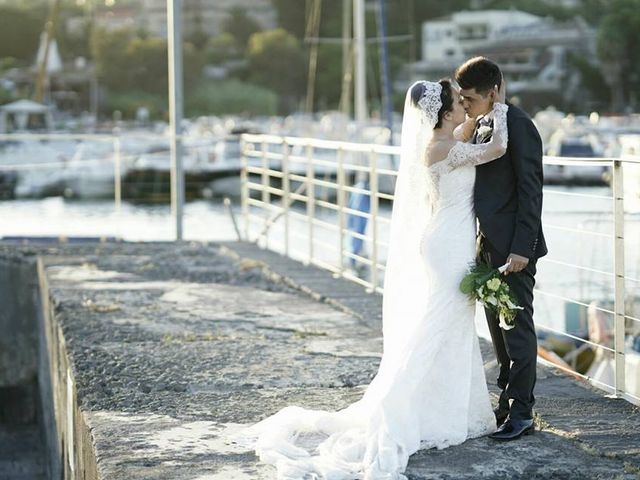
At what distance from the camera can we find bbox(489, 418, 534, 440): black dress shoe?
5027 mm

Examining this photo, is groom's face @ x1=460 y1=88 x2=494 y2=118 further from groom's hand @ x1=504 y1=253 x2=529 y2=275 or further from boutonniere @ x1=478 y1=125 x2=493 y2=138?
groom's hand @ x1=504 y1=253 x2=529 y2=275

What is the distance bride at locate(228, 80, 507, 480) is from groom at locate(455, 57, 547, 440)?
0.06 meters

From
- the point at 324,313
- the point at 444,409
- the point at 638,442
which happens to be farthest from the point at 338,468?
the point at 324,313

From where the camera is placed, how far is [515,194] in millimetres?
5027

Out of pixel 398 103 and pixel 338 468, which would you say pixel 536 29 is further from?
pixel 338 468

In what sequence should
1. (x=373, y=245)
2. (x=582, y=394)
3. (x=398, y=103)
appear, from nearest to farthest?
(x=582, y=394)
(x=373, y=245)
(x=398, y=103)

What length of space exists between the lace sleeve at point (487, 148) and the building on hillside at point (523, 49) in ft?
263

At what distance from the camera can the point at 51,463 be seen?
8.80 meters

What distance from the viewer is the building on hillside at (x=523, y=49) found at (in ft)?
280

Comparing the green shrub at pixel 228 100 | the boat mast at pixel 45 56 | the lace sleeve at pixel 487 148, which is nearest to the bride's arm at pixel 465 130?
the lace sleeve at pixel 487 148

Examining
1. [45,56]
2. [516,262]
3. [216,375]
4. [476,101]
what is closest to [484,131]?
[476,101]

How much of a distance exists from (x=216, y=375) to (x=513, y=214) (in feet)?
6.78

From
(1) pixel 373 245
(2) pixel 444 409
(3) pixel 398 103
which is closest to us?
(2) pixel 444 409

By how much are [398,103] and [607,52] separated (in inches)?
565
